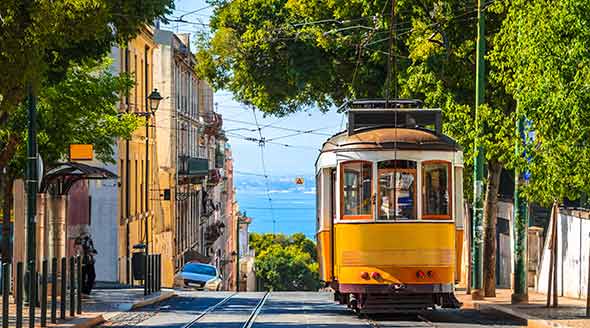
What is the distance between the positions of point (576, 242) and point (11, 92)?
1713 centimetres

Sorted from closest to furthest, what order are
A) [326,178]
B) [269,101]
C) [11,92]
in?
[11,92] < [326,178] < [269,101]

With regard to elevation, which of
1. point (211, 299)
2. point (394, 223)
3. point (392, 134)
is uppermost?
point (392, 134)

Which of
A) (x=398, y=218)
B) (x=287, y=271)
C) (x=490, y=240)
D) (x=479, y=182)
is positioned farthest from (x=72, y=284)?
(x=287, y=271)

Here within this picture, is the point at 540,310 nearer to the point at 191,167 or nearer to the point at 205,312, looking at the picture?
the point at 205,312

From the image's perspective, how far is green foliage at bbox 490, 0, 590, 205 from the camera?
69.1ft

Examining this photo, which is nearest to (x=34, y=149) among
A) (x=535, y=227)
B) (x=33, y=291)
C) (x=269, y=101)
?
(x=33, y=291)

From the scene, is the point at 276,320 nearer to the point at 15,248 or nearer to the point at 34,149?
the point at 34,149

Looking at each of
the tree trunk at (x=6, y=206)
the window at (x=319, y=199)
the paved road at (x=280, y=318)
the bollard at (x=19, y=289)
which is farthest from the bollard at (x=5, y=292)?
the tree trunk at (x=6, y=206)

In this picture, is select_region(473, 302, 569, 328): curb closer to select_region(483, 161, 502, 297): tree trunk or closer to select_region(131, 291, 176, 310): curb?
select_region(483, 161, 502, 297): tree trunk

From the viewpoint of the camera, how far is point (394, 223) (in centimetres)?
2325

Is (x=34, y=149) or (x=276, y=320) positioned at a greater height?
(x=34, y=149)

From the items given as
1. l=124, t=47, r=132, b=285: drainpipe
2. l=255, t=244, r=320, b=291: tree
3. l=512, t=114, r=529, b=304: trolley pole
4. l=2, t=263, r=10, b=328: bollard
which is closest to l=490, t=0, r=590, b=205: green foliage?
l=512, t=114, r=529, b=304: trolley pole

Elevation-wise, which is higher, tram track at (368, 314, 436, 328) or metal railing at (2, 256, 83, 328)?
metal railing at (2, 256, 83, 328)

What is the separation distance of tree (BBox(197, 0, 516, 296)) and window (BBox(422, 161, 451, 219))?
2.72 meters
